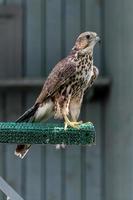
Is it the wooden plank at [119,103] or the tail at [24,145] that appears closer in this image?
the tail at [24,145]

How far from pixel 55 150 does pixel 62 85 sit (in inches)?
86.4

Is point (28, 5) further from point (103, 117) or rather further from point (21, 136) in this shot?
point (21, 136)

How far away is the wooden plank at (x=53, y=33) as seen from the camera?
677 centimetres

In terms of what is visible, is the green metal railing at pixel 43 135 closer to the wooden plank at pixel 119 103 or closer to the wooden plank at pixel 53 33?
the wooden plank at pixel 119 103

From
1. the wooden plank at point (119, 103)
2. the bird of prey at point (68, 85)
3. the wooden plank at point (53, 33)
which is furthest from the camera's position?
the wooden plank at point (53, 33)

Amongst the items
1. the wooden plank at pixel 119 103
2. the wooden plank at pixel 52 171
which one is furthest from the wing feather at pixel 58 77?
the wooden plank at pixel 52 171

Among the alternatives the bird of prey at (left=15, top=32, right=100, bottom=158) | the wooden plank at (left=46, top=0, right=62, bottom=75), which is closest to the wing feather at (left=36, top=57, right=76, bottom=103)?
the bird of prey at (left=15, top=32, right=100, bottom=158)

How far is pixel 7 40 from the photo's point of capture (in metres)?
6.83

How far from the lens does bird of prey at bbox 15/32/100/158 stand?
466 cm

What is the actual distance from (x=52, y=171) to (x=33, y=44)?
2.55ft

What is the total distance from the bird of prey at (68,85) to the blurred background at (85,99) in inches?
75.4

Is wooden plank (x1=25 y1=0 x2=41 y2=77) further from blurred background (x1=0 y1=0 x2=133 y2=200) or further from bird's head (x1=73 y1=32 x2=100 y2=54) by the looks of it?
bird's head (x1=73 y1=32 x2=100 y2=54)

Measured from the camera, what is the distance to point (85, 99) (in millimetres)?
6898

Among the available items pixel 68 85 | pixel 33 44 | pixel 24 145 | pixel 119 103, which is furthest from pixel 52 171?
pixel 24 145
